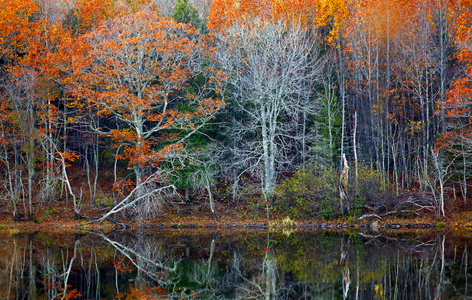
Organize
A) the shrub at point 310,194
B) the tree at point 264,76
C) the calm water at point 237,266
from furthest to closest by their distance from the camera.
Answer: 1. the tree at point 264,76
2. the shrub at point 310,194
3. the calm water at point 237,266

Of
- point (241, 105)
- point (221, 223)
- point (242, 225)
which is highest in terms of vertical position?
point (241, 105)

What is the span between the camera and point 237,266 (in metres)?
16.5

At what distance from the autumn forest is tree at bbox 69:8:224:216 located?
12 centimetres

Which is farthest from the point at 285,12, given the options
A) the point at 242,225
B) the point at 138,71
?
the point at 242,225

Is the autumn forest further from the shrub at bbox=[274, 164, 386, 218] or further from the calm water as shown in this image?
the calm water

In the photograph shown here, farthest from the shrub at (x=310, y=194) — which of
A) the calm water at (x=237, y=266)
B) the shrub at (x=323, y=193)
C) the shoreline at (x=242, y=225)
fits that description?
the calm water at (x=237, y=266)

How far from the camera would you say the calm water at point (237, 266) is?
13.3 metres

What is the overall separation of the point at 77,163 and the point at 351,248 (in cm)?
2309

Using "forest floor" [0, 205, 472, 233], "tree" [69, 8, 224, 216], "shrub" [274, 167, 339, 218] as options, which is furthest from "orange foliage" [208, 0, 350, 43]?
"forest floor" [0, 205, 472, 233]

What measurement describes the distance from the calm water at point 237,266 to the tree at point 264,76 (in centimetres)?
667

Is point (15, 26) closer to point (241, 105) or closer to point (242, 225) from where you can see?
point (241, 105)

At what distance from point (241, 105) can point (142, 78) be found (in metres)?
6.43

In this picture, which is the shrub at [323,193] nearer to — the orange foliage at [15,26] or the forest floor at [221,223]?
the forest floor at [221,223]

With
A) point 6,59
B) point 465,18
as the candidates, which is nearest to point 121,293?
point 6,59
